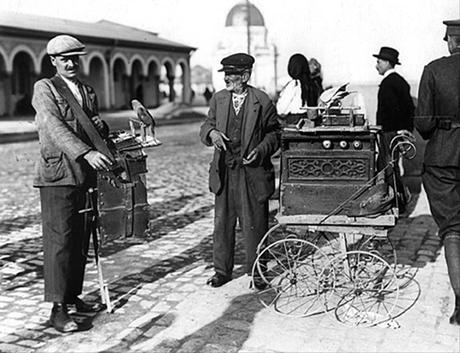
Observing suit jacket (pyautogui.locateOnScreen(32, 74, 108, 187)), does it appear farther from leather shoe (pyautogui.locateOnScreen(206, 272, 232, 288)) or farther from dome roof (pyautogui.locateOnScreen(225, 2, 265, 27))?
dome roof (pyautogui.locateOnScreen(225, 2, 265, 27))

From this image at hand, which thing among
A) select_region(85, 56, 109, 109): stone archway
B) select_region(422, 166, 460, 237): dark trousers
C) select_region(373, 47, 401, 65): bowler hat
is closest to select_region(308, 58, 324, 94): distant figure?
select_region(373, 47, 401, 65): bowler hat

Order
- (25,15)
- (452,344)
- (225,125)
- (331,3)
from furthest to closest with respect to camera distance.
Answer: (25,15) < (331,3) < (225,125) < (452,344)

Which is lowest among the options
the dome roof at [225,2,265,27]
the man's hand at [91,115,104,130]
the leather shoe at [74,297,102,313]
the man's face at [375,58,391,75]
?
the leather shoe at [74,297,102,313]

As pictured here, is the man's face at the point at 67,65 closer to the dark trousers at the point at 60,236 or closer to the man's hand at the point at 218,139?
the dark trousers at the point at 60,236

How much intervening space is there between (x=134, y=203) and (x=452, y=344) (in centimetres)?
235

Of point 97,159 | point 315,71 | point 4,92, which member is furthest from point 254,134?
point 4,92

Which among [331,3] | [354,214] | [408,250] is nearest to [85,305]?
[354,214]

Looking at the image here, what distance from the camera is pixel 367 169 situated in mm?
4211

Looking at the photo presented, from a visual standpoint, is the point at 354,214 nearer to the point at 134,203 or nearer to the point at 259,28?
the point at 134,203

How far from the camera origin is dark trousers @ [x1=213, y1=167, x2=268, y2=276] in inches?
191

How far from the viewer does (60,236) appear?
411 centimetres

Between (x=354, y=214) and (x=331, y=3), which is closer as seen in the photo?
(x=354, y=214)

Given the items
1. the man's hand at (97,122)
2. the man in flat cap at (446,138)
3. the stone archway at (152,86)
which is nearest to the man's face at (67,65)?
the man's hand at (97,122)

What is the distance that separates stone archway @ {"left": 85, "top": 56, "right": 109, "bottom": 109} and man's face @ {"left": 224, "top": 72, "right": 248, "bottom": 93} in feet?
104
